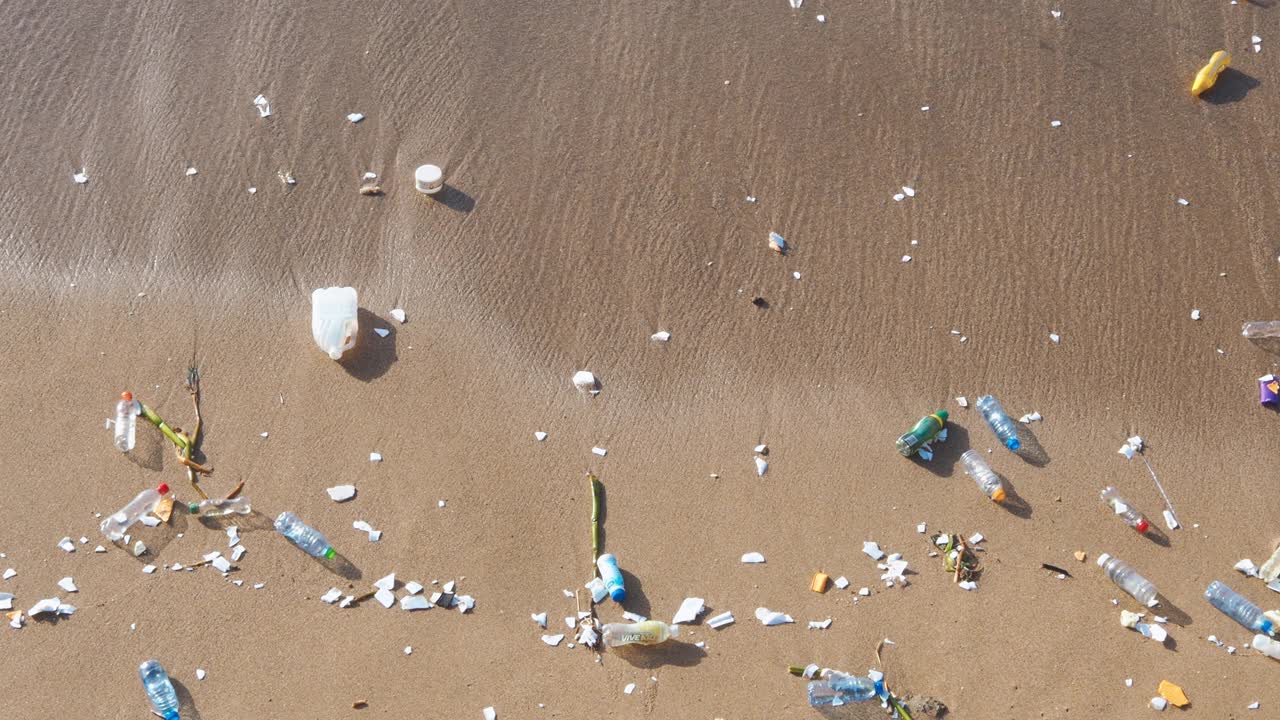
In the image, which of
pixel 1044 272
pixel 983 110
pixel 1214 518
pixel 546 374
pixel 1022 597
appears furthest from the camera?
pixel 983 110

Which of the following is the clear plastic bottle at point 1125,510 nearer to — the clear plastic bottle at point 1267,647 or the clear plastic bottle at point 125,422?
the clear plastic bottle at point 1267,647

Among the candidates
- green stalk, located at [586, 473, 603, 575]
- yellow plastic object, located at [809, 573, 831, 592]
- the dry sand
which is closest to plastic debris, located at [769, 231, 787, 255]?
the dry sand

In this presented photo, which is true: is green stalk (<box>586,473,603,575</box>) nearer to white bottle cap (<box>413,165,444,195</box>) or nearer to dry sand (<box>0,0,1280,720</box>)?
dry sand (<box>0,0,1280,720</box>)

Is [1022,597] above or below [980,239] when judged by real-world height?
below

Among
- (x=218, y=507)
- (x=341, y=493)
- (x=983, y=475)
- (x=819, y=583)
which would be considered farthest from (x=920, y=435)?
(x=218, y=507)

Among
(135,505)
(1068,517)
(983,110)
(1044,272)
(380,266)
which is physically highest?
(983,110)

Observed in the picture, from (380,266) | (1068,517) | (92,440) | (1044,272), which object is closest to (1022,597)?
(1068,517)

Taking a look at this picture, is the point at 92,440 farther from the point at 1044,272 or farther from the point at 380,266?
the point at 1044,272
